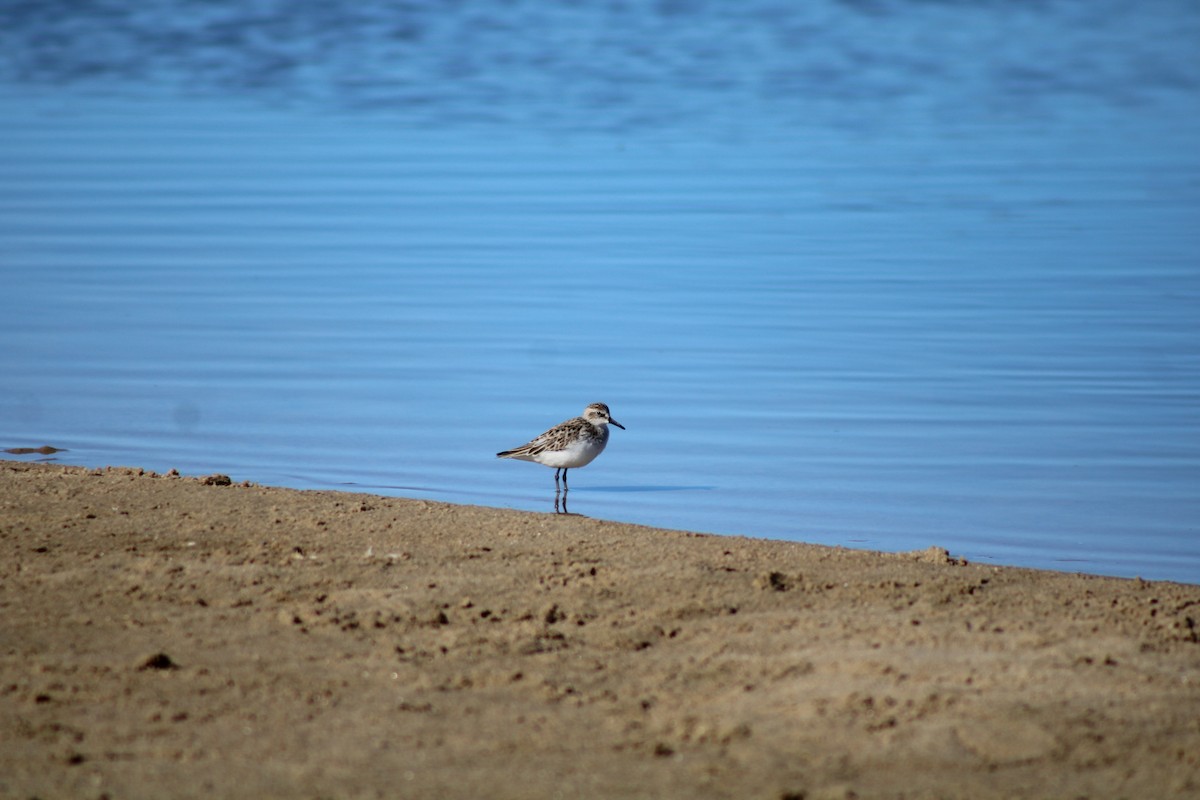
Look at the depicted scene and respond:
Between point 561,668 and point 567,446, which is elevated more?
point 567,446

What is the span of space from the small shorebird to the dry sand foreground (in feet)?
7.24

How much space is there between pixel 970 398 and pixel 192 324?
7.32 metres

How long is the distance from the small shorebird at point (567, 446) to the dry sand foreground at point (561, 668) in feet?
7.24

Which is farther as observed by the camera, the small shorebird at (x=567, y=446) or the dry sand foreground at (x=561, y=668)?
the small shorebird at (x=567, y=446)

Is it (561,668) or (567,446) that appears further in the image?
(567,446)

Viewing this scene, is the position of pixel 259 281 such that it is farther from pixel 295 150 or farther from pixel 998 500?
pixel 295 150

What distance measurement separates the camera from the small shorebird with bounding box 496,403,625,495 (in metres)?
10.4

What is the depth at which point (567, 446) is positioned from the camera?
34.0ft

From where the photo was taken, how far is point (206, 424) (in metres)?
12.2

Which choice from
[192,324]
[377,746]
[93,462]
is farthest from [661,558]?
[192,324]

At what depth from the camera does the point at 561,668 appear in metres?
5.92

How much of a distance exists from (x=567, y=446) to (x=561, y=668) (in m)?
4.50

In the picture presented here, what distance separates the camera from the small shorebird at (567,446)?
34.1 feet

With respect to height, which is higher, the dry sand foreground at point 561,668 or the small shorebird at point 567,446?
the small shorebird at point 567,446
